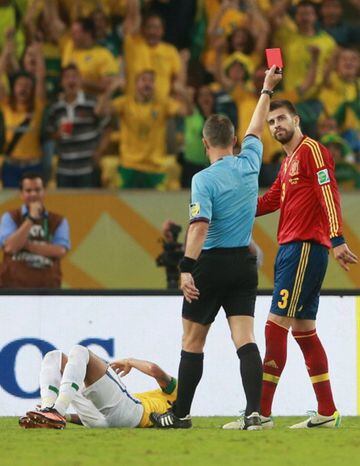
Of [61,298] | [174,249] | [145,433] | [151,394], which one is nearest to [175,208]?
[174,249]

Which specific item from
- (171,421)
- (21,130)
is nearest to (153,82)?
(21,130)

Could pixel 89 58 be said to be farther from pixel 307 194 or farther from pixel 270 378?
pixel 270 378

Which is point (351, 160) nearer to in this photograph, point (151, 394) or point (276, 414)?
point (276, 414)

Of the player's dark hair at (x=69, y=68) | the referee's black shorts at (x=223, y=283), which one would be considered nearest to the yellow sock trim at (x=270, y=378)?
the referee's black shorts at (x=223, y=283)

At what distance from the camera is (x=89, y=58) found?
1355 centimetres

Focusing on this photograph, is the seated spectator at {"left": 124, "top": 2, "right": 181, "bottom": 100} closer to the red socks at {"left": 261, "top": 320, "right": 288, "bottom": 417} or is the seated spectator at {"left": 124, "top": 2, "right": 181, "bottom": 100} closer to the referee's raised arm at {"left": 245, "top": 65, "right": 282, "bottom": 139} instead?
the referee's raised arm at {"left": 245, "top": 65, "right": 282, "bottom": 139}

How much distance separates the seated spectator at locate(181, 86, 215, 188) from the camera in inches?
517

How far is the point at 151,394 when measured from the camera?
26.4ft

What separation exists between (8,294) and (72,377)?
259 cm

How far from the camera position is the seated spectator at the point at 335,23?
1441 centimetres

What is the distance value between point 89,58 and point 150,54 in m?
0.66

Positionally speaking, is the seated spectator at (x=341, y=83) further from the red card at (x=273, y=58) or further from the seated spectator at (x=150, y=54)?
the red card at (x=273, y=58)

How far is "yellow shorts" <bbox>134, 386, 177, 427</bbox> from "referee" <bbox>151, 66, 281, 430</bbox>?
335mm

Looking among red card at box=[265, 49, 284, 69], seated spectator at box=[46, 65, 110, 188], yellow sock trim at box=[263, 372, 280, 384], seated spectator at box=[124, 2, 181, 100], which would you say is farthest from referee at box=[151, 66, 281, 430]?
seated spectator at box=[124, 2, 181, 100]
